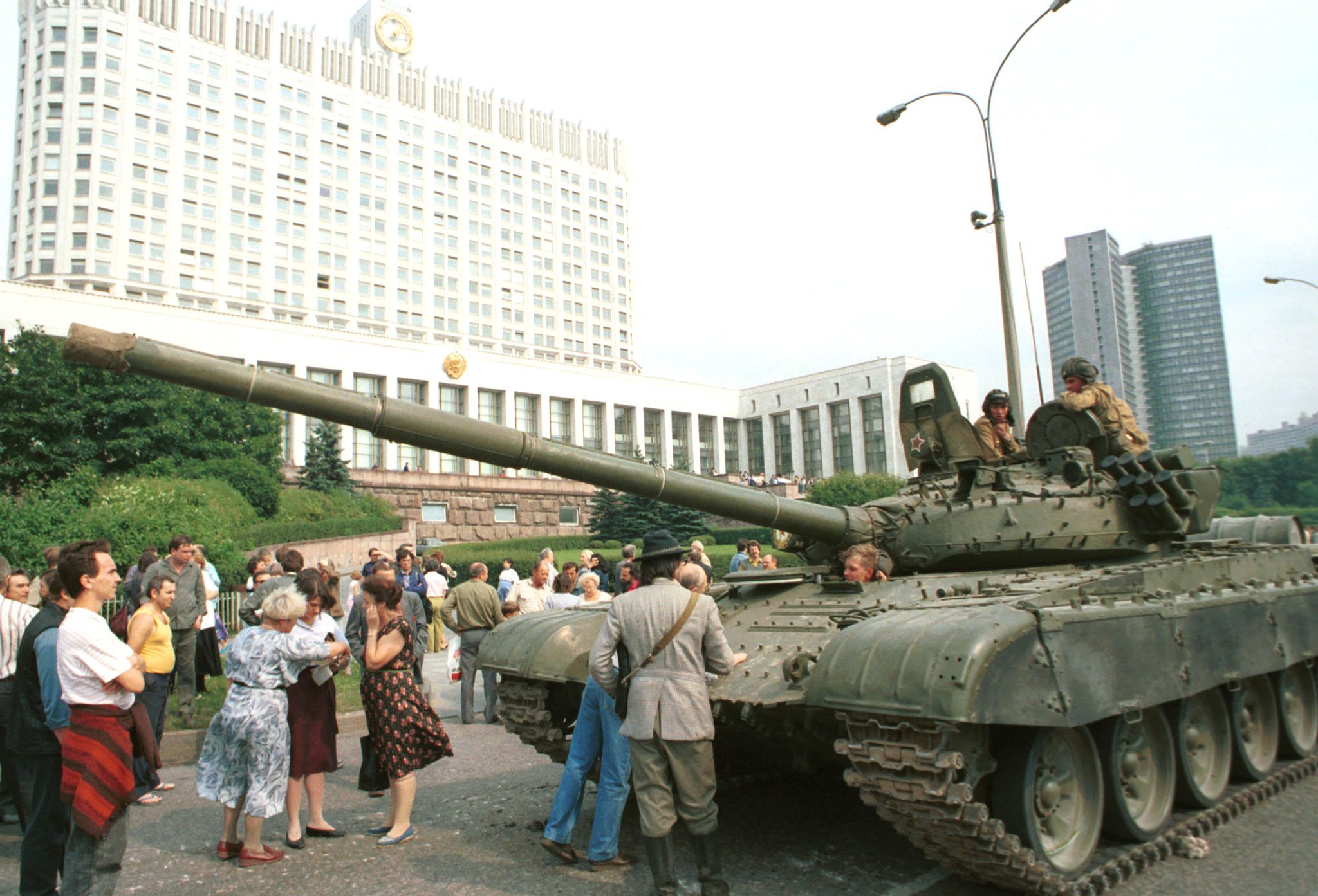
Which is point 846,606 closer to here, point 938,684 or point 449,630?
point 938,684

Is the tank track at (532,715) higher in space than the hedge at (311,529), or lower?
lower

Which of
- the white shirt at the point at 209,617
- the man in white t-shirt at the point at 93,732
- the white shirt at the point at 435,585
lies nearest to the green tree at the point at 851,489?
the white shirt at the point at 435,585

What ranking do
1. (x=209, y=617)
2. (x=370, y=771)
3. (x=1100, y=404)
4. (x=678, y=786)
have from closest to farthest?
(x=678, y=786), (x=370, y=771), (x=1100, y=404), (x=209, y=617)

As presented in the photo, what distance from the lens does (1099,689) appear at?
Result: 482 centimetres

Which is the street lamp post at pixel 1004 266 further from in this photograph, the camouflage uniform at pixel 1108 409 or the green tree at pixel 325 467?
the green tree at pixel 325 467

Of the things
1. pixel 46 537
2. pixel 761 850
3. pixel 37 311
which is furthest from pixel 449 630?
pixel 37 311

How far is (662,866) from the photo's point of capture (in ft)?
15.5

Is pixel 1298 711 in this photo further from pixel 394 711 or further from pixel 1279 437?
pixel 1279 437

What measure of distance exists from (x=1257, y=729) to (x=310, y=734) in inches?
262

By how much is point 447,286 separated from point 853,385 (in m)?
33.2

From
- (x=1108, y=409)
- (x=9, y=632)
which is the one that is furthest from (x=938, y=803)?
(x=9, y=632)

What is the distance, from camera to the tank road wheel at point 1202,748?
6.01m

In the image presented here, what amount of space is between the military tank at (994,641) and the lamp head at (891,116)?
6075 millimetres

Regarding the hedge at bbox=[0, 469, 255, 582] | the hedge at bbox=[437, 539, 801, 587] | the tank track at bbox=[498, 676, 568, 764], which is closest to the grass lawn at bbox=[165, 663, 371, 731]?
the tank track at bbox=[498, 676, 568, 764]
